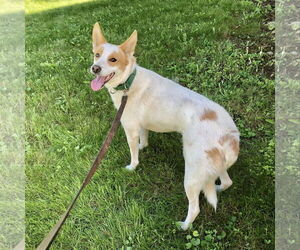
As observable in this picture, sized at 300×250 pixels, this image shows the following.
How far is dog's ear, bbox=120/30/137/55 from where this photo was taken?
324 cm

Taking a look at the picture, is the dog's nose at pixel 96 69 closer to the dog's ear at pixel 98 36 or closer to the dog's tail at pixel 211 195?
the dog's ear at pixel 98 36

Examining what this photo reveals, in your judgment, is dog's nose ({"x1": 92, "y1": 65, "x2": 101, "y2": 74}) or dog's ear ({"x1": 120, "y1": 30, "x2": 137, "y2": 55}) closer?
dog's nose ({"x1": 92, "y1": 65, "x2": 101, "y2": 74})

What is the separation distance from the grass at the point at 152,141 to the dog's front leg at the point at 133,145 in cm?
10

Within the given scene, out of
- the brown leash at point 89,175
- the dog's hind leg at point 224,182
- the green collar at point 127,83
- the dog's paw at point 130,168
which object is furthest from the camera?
the dog's paw at point 130,168

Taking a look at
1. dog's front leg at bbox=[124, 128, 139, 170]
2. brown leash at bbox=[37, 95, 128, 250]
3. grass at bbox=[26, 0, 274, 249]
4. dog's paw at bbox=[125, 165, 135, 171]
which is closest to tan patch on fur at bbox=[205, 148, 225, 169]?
grass at bbox=[26, 0, 274, 249]

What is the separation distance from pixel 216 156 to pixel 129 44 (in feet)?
3.96

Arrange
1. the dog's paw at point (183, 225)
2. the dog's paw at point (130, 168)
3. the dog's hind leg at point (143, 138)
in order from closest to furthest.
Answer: the dog's paw at point (183, 225)
the dog's paw at point (130, 168)
the dog's hind leg at point (143, 138)

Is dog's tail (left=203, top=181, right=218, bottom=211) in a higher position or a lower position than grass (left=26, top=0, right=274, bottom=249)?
higher

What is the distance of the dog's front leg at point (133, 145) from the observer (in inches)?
139

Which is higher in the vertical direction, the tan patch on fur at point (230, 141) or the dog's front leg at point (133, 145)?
the tan patch on fur at point (230, 141)

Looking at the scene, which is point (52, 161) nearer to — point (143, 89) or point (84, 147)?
point (84, 147)

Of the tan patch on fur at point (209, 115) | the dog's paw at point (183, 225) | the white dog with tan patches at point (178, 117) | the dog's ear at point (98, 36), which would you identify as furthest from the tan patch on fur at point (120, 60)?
the dog's paw at point (183, 225)

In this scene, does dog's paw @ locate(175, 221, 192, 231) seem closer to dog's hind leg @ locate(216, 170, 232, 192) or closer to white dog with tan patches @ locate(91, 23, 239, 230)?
white dog with tan patches @ locate(91, 23, 239, 230)

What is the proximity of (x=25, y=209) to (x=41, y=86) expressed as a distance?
88.6 inches
